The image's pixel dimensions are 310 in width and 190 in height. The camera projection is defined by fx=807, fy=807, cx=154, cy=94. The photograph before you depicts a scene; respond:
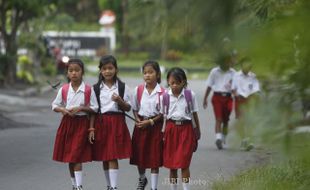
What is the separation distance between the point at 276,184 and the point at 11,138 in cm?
1252

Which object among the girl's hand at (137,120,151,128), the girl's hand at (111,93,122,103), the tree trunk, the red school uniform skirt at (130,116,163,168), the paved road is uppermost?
the tree trunk

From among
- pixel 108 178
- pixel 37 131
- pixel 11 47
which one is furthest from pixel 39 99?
pixel 108 178

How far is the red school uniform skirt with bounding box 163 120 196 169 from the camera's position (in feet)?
28.0

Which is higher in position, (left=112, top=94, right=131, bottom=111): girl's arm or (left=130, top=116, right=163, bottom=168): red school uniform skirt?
(left=112, top=94, right=131, bottom=111): girl's arm

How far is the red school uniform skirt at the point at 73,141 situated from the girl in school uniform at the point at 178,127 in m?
0.85

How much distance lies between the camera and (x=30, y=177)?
10.6m

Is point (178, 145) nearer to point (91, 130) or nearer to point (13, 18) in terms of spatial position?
point (91, 130)

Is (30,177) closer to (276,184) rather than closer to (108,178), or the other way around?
(108,178)

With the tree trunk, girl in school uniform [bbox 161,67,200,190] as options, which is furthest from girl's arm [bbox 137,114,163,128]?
the tree trunk

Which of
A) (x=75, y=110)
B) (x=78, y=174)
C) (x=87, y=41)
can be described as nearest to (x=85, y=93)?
(x=75, y=110)

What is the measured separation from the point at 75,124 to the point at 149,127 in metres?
0.80

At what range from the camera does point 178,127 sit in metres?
8.70

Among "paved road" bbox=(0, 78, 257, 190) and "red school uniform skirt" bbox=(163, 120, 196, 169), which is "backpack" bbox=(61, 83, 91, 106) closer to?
"red school uniform skirt" bbox=(163, 120, 196, 169)

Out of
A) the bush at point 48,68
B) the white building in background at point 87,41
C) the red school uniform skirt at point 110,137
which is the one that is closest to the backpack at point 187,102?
the red school uniform skirt at point 110,137
